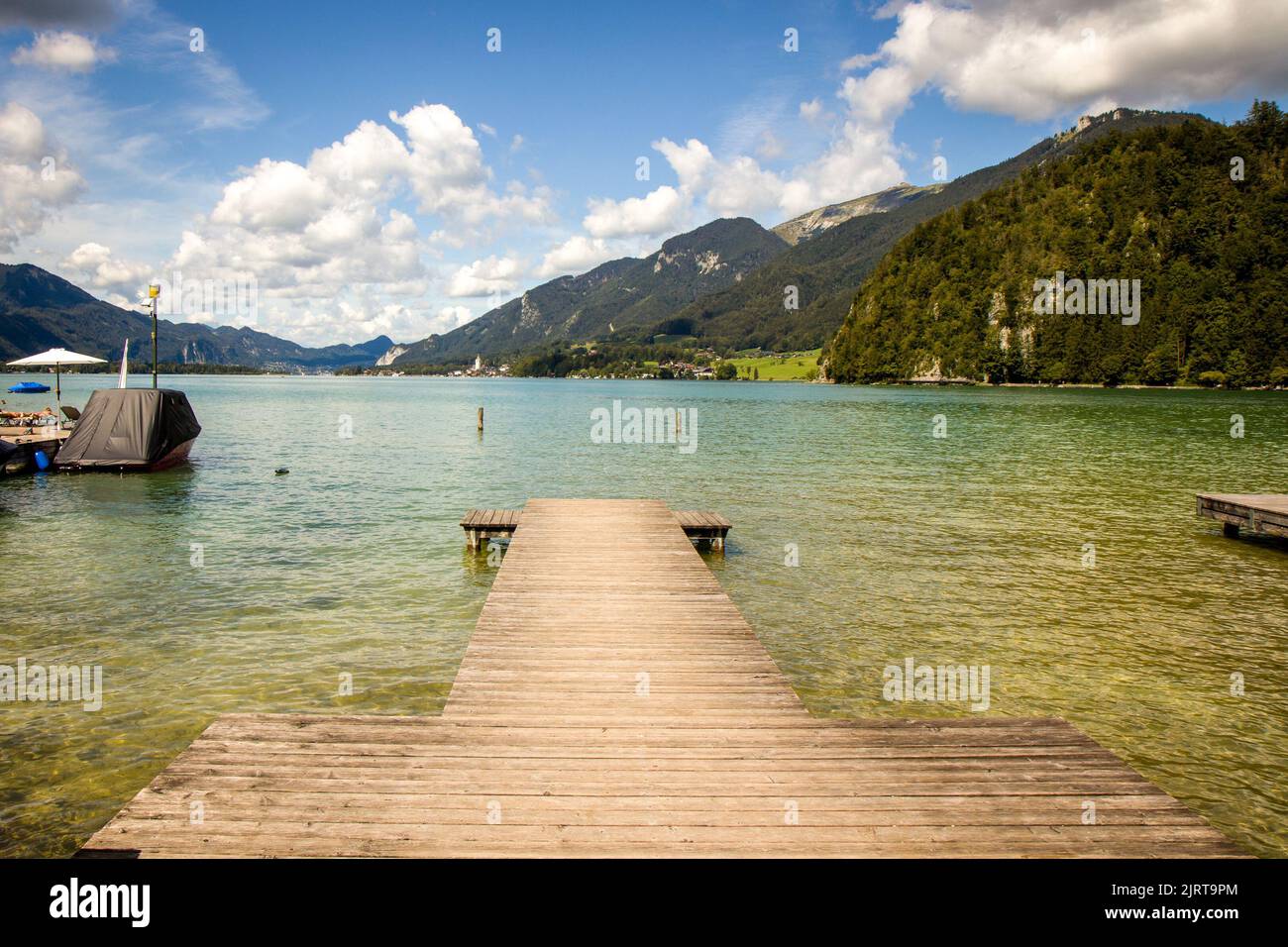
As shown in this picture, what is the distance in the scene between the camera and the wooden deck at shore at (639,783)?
5645 millimetres

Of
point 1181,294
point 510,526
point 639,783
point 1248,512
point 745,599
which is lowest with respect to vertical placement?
point 745,599

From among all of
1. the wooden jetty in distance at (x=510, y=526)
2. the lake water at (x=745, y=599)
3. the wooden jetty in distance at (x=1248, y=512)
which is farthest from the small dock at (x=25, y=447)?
the wooden jetty in distance at (x=1248, y=512)

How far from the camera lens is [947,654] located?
44.1ft

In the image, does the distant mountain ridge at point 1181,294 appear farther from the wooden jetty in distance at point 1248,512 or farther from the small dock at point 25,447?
the small dock at point 25,447

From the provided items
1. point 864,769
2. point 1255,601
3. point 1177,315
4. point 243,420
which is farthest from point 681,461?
point 1177,315

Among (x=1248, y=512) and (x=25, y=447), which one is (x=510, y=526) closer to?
(x=1248, y=512)

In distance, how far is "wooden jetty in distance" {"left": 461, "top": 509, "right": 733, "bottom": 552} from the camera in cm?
2069

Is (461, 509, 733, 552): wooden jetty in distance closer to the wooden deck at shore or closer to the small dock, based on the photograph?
the wooden deck at shore

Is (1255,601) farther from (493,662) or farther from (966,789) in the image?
(493,662)

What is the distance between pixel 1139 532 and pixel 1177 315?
191 meters

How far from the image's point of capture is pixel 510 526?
20578 mm

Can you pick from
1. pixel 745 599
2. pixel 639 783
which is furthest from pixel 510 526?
pixel 639 783

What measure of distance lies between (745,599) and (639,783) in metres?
10.8

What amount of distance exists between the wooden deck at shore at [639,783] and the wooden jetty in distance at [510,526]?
36.3 feet
